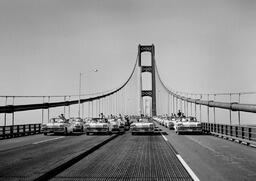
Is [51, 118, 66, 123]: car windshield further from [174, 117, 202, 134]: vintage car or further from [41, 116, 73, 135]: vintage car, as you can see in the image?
[174, 117, 202, 134]: vintage car

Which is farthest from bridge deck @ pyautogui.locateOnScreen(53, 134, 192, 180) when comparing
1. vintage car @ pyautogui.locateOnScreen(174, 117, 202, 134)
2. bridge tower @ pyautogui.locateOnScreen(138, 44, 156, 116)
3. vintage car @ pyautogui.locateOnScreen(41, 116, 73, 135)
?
bridge tower @ pyautogui.locateOnScreen(138, 44, 156, 116)

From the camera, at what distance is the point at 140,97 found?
11200cm

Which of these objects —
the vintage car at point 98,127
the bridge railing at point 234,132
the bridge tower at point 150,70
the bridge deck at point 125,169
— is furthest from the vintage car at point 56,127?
the bridge tower at point 150,70

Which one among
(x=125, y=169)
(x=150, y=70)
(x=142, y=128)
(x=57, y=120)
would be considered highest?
(x=150, y=70)

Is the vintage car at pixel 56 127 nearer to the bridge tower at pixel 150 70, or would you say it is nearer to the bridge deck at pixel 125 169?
the bridge deck at pixel 125 169

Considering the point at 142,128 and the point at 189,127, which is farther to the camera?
the point at 189,127

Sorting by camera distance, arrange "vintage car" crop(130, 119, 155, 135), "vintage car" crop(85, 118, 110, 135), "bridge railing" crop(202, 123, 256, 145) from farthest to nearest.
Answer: "vintage car" crop(130, 119, 155, 135)
"vintage car" crop(85, 118, 110, 135)
"bridge railing" crop(202, 123, 256, 145)

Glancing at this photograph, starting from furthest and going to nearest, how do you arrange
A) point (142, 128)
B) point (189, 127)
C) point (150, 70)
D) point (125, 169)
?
point (150, 70) → point (189, 127) → point (142, 128) → point (125, 169)

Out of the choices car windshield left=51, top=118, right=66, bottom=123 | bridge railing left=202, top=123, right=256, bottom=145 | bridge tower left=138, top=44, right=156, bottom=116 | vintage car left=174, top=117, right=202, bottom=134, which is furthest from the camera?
bridge tower left=138, top=44, right=156, bottom=116

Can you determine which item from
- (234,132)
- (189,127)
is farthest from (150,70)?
(234,132)

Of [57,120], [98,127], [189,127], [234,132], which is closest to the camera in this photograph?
[234,132]

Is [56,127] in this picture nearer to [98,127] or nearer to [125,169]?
[98,127]

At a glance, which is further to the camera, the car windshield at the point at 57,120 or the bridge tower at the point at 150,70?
the bridge tower at the point at 150,70

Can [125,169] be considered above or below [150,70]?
below
